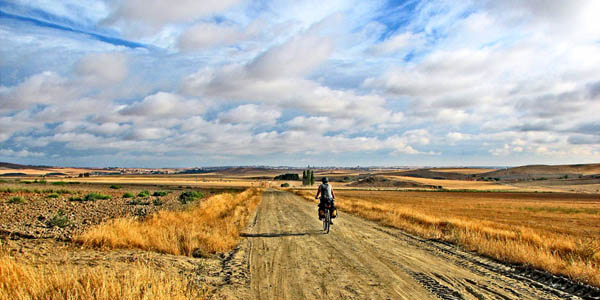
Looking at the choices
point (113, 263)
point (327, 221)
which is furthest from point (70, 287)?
point (327, 221)

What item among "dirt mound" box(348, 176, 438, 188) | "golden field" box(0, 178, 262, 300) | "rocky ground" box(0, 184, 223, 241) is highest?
"golden field" box(0, 178, 262, 300)

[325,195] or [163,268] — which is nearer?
[163,268]

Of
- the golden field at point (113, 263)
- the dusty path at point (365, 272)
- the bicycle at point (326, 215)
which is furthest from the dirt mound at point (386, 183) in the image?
the golden field at point (113, 263)

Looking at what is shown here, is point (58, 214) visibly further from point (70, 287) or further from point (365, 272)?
point (365, 272)

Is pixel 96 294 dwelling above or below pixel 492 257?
above

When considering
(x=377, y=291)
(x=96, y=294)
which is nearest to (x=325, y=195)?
(x=377, y=291)

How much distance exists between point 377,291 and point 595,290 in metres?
4.66

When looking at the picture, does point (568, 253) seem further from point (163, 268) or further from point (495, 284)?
point (163, 268)

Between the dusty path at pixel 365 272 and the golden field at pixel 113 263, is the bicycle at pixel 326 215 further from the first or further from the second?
the golden field at pixel 113 263

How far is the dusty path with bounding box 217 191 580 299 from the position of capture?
7453 mm

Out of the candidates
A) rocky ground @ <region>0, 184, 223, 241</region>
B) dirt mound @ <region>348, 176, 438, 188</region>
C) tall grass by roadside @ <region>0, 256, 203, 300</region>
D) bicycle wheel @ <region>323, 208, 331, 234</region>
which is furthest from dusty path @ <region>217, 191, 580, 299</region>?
dirt mound @ <region>348, 176, 438, 188</region>

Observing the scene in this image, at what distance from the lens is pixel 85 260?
28.6 ft

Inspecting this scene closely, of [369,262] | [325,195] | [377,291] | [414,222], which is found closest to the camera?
[377,291]

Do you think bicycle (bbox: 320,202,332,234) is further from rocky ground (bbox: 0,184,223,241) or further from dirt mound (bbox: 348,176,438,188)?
dirt mound (bbox: 348,176,438,188)
